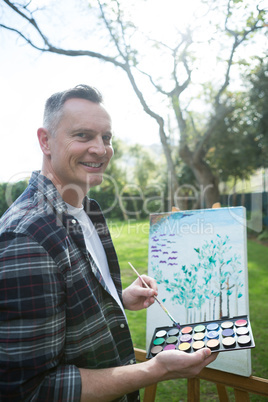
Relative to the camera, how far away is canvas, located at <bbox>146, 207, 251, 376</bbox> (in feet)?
5.42

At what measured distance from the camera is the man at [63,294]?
0.79 metres

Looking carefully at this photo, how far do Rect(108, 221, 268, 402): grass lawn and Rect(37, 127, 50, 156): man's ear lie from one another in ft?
6.88

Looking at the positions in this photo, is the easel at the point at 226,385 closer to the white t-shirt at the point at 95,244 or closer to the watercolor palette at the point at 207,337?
the watercolor palette at the point at 207,337

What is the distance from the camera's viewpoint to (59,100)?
3.65 feet

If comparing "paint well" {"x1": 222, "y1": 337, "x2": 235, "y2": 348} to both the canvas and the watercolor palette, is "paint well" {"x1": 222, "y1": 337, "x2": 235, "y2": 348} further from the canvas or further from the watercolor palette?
the canvas

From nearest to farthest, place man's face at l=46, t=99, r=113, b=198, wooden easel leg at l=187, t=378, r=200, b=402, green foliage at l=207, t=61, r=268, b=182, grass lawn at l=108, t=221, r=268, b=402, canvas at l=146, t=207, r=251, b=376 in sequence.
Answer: man's face at l=46, t=99, r=113, b=198
wooden easel leg at l=187, t=378, r=200, b=402
canvas at l=146, t=207, r=251, b=376
grass lawn at l=108, t=221, r=268, b=402
green foliage at l=207, t=61, r=268, b=182

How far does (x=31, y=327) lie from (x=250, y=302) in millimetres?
3898

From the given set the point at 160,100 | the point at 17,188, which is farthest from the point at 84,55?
the point at 17,188

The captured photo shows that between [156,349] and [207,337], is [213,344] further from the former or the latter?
[156,349]

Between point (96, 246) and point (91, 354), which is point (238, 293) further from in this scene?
Result: point (91, 354)

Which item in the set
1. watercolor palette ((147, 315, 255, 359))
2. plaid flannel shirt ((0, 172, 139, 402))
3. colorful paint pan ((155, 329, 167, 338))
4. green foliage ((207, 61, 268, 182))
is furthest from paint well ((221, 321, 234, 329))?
green foliage ((207, 61, 268, 182))

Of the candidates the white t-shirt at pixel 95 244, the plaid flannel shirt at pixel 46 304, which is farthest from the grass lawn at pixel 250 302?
the plaid flannel shirt at pixel 46 304

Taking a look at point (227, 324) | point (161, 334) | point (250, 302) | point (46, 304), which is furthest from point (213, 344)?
point (250, 302)

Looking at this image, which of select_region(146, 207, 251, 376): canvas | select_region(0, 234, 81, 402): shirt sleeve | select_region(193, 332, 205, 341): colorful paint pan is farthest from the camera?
select_region(146, 207, 251, 376): canvas
